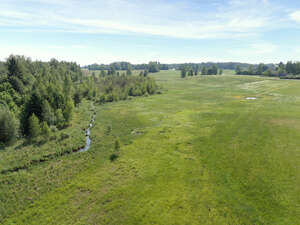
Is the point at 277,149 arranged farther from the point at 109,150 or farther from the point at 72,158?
the point at 72,158

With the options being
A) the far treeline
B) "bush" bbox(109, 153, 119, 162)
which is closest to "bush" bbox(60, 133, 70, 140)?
the far treeline

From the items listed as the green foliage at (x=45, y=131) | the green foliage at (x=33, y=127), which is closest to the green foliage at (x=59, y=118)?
the green foliage at (x=45, y=131)

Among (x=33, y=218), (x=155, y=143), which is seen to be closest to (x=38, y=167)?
(x=33, y=218)

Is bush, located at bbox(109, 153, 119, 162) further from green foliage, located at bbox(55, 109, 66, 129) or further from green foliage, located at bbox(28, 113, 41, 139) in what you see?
green foliage, located at bbox(55, 109, 66, 129)

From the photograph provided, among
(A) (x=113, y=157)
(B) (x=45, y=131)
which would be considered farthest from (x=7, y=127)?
(A) (x=113, y=157)

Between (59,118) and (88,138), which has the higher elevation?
(59,118)

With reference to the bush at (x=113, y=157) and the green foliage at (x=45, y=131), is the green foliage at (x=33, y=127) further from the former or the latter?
the bush at (x=113, y=157)

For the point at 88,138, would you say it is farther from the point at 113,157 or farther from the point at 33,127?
the point at 113,157

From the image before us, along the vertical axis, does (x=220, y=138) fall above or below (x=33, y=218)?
above
